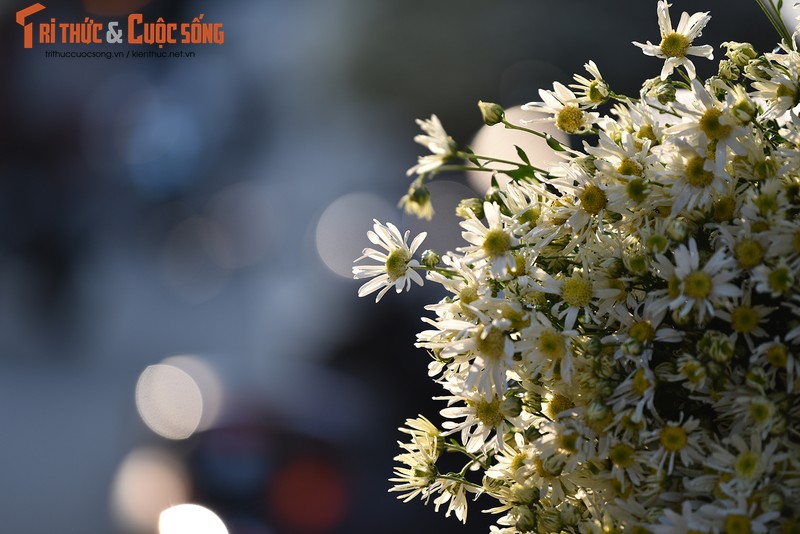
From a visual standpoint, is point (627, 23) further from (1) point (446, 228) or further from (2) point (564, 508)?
(2) point (564, 508)

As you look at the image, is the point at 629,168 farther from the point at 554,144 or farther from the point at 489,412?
the point at 489,412

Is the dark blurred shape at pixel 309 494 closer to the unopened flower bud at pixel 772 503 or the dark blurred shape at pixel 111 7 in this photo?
the unopened flower bud at pixel 772 503

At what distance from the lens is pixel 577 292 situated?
2.09 ft

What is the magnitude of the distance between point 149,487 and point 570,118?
229 cm

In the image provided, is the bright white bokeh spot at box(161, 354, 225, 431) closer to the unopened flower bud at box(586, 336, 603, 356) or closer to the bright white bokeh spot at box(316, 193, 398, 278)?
the bright white bokeh spot at box(316, 193, 398, 278)

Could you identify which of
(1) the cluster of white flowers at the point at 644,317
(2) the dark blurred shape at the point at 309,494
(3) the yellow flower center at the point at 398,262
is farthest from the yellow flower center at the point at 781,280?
(2) the dark blurred shape at the point at 309,494

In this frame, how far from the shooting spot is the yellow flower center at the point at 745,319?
1.89 ft

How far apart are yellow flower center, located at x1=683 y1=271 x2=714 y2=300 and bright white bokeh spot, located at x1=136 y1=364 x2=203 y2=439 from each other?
2303 mm

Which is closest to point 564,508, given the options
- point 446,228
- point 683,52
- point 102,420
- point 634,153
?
point 634,153

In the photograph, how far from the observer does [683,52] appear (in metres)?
0.75

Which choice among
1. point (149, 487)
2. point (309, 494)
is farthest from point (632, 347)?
A: point (149, 487)

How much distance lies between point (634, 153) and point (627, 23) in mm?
3790

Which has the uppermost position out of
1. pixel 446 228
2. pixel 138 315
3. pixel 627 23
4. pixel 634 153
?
pixel 627 23

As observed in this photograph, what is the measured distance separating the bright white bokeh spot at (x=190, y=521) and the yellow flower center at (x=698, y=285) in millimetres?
1946
